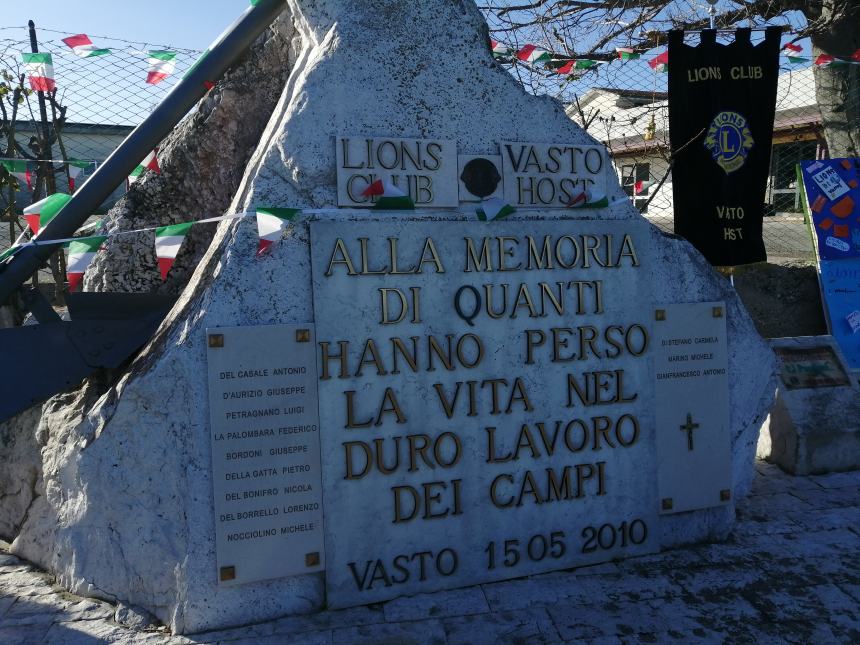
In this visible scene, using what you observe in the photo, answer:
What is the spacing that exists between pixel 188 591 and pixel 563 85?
625cm

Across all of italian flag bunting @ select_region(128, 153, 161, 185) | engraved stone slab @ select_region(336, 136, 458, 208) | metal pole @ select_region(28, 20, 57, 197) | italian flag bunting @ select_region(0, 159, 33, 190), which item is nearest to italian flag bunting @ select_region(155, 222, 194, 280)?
engraved stone slab @ select_region(336, 136, 458, 208)

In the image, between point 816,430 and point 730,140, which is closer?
point 816,430

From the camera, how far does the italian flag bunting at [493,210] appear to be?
3.28 metres

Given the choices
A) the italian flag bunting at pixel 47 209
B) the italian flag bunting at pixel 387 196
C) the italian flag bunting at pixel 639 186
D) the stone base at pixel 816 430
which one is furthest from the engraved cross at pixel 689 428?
the italian flag bunting at pixel 639 186

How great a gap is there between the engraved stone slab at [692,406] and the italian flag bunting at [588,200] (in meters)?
0.62

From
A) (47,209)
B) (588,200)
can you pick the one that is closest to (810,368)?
(588,200)

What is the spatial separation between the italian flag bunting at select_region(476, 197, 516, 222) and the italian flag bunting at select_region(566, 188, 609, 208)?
365mm

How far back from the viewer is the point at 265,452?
9.73ft

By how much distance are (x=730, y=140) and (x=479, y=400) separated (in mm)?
3716

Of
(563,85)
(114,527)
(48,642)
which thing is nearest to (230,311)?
(114,527)

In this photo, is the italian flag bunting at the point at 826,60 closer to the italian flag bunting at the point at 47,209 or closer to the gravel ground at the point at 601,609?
the gravel ground at the point at 601,609

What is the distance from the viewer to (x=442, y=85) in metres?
3.31

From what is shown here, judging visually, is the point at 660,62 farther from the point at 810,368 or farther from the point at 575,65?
Result: the point at 810,368

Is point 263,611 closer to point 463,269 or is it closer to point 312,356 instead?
point 312,356
